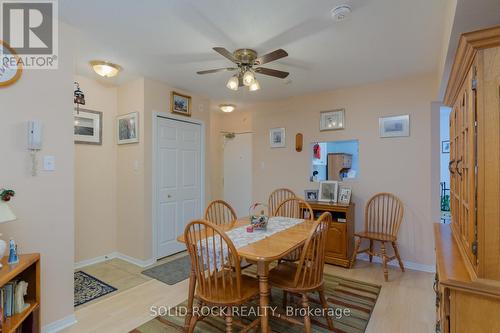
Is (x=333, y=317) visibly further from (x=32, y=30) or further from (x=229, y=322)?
(x=32, y=30)

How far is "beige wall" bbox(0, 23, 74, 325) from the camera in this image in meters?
1.78

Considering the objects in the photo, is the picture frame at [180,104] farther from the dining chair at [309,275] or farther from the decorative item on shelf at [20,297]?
the dining chair at [309,275]

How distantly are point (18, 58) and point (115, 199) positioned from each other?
2231mm

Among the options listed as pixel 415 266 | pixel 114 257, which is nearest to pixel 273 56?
pixel 415 266

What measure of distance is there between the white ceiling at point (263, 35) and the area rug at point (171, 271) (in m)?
2.42

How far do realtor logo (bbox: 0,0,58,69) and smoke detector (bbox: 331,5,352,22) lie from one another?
2011 millimetres

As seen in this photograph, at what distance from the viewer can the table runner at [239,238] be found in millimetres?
1715

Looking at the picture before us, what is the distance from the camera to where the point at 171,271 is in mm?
3139

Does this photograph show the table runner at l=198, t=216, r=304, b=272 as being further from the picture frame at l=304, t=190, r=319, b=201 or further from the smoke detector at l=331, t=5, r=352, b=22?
the smoke detector at l=331, t=5, r=352, b=22

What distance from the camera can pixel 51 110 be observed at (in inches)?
77.6

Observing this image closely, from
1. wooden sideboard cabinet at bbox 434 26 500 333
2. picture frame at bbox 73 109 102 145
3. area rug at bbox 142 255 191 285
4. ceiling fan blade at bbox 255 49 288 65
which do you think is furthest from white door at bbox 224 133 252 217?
wooden sideboard cabinet at bbox 434 26 500 333

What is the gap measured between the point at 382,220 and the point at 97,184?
3.81 m

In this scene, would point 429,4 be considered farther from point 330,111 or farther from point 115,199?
point 115,199

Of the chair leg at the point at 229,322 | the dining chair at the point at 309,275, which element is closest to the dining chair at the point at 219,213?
the dining chair at the point at 309,275
